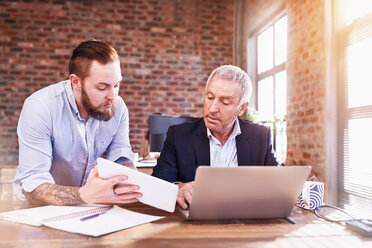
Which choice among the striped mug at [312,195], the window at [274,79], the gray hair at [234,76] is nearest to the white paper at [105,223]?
the striped mug at [312,195]

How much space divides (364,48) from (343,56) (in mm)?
228

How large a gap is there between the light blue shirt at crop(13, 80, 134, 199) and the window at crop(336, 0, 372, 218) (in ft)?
5.56

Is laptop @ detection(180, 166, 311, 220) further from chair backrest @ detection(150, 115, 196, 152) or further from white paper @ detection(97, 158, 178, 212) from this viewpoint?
chair backrest @ detection(150, 115, 196, 152)

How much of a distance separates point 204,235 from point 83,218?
39 centimetres

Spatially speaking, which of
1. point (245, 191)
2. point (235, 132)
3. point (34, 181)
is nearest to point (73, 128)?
point (34, 181)

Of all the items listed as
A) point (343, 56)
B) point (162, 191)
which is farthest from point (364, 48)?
point (162, 191)

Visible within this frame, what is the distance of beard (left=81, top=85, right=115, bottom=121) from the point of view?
69.0 inches

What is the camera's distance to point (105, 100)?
1737 millimetres

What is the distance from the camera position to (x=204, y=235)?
1013mm

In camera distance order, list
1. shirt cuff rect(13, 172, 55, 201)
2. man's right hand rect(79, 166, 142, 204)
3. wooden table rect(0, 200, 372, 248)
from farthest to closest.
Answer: shirt cuff rect(13, 172, 55, 201) → man's right hand rect(79, 166, 142, 204) → wooden table rect(0, 200, 372, 248)

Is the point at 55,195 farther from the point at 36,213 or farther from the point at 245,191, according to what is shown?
the point at 245,191

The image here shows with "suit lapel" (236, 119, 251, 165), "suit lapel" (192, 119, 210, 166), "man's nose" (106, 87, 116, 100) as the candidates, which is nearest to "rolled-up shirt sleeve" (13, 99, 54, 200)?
"man's nose" (106, 87, 116, 100)

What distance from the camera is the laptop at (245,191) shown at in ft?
3.44

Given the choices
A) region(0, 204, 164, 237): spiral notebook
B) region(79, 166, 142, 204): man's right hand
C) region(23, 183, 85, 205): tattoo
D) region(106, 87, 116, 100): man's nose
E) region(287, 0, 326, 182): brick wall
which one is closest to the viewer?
region(0, 204, 164, 237): spiral notebook
